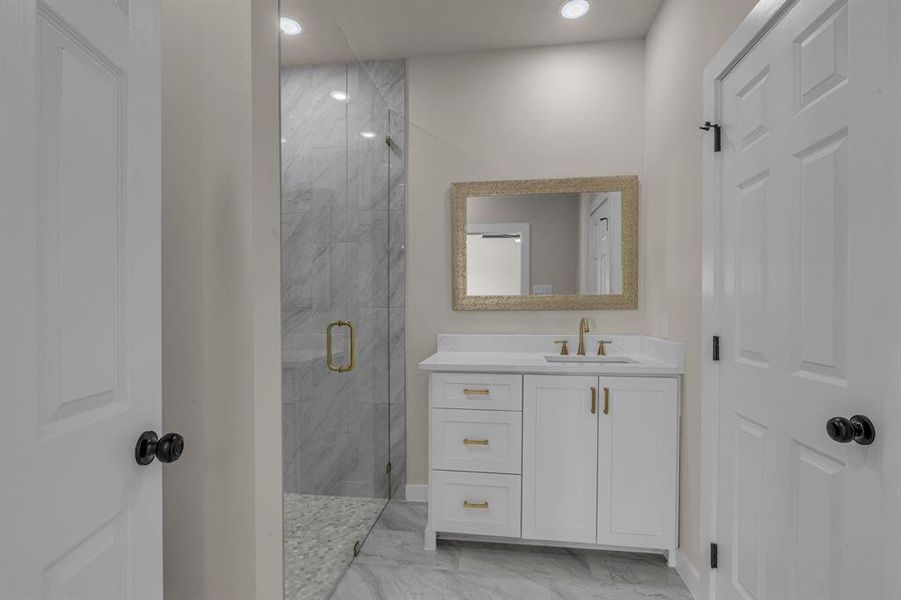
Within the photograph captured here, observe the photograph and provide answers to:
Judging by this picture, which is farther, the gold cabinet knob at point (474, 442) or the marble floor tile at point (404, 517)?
the marble floor tile at point (404, 517)

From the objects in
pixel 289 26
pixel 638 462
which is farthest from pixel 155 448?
pixel 638 462

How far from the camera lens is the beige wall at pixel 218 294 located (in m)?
1.23

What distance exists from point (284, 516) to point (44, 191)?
1.12 meters

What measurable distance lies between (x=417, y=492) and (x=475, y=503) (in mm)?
727

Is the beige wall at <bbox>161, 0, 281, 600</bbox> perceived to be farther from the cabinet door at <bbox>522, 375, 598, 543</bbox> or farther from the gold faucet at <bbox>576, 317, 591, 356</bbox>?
the gold faucet at <bbox>576, 317, 591, 356</bbox>

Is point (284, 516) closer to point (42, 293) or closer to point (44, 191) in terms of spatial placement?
point (42, 293)

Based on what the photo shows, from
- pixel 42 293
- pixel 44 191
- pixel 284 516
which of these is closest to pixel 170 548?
pixel 284 516

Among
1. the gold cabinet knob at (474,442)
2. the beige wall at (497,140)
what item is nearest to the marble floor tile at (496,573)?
the gold cabinet knob at (474,442)

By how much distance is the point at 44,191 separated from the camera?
2.19ft

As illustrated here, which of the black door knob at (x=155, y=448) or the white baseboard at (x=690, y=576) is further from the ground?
the black door knob at (x=155, y=448)

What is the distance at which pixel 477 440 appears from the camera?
6.88 feet

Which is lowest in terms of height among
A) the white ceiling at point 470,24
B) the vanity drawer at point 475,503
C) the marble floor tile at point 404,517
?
the marble floor tile at point 404,517

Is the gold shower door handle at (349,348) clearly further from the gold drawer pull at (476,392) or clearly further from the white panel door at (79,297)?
the white panel door at (79,297)

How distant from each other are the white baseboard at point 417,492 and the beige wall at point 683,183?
141 cm
